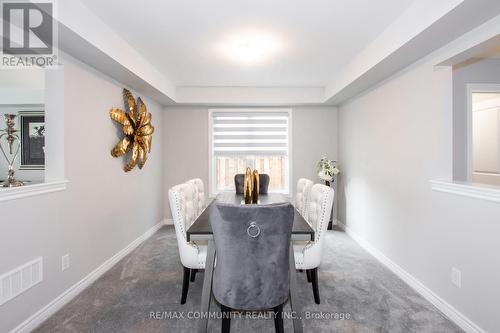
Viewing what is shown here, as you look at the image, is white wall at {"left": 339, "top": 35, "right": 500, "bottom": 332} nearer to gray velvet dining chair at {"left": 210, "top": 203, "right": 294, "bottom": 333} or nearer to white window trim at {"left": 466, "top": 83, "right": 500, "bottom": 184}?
white window trim at {"left": 466, "top": 83, "right": 500, "bottom": 184}

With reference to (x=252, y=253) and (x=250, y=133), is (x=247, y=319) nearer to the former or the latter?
(x=252, y=253)

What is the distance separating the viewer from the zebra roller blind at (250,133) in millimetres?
5020

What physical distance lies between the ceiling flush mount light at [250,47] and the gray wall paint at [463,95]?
1850mm

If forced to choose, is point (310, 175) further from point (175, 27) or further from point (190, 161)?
point (175, 27)

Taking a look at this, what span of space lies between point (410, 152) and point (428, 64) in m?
0.87

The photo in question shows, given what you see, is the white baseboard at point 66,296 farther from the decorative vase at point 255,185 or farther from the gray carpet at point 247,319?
the decorative vase at point 255,185

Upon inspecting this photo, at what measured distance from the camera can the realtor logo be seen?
5.70 feet

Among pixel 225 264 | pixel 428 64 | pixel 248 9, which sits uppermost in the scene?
pixel 248 9

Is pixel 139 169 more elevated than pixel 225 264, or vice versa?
pixel 139 169

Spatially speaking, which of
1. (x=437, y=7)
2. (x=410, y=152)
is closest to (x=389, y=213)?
(x=410, y=152)

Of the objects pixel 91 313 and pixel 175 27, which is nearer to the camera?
pixel 91 313

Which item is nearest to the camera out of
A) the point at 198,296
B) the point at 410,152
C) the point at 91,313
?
the point at 91,313

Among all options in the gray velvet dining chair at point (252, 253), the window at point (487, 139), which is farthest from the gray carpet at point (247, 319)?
the window at point (487, 139)

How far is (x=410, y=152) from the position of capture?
9.04 feet
